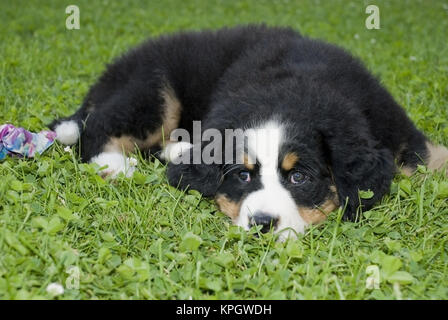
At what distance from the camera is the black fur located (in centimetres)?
312

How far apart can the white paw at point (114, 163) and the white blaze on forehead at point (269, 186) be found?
91 centimetres

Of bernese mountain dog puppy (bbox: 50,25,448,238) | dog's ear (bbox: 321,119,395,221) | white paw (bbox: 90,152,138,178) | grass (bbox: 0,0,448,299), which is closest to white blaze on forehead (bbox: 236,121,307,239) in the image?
bernese mountain dog puppy (bbox: 50,25,448,238)

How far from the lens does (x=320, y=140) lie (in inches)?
123

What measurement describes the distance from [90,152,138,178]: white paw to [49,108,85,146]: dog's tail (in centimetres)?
19

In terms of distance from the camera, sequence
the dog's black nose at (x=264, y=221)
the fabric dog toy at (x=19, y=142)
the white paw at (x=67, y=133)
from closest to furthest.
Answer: the dog's black nose at (x=264, y=221) < the fabric dog toy at (x=19, y=142) < the white paw at (x=67, y=133)

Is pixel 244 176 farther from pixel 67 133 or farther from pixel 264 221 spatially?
pixel 67 133

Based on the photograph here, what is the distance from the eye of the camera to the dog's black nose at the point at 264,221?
2859 mm

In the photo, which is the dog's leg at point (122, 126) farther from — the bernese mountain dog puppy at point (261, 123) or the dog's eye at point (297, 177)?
the dog's eye at point (297, 177)

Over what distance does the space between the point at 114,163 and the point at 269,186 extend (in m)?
1.26

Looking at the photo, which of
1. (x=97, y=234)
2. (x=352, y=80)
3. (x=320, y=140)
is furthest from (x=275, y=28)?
(x=97, y=234)

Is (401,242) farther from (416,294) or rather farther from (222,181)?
(222,181)

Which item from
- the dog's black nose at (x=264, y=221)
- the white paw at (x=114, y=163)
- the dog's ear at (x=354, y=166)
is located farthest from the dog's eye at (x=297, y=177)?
the white paw at (x=114, y=163)

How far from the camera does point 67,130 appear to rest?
3854 mm

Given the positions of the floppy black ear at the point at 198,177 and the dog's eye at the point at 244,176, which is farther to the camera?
the floppy black ear at the point at 198,177
